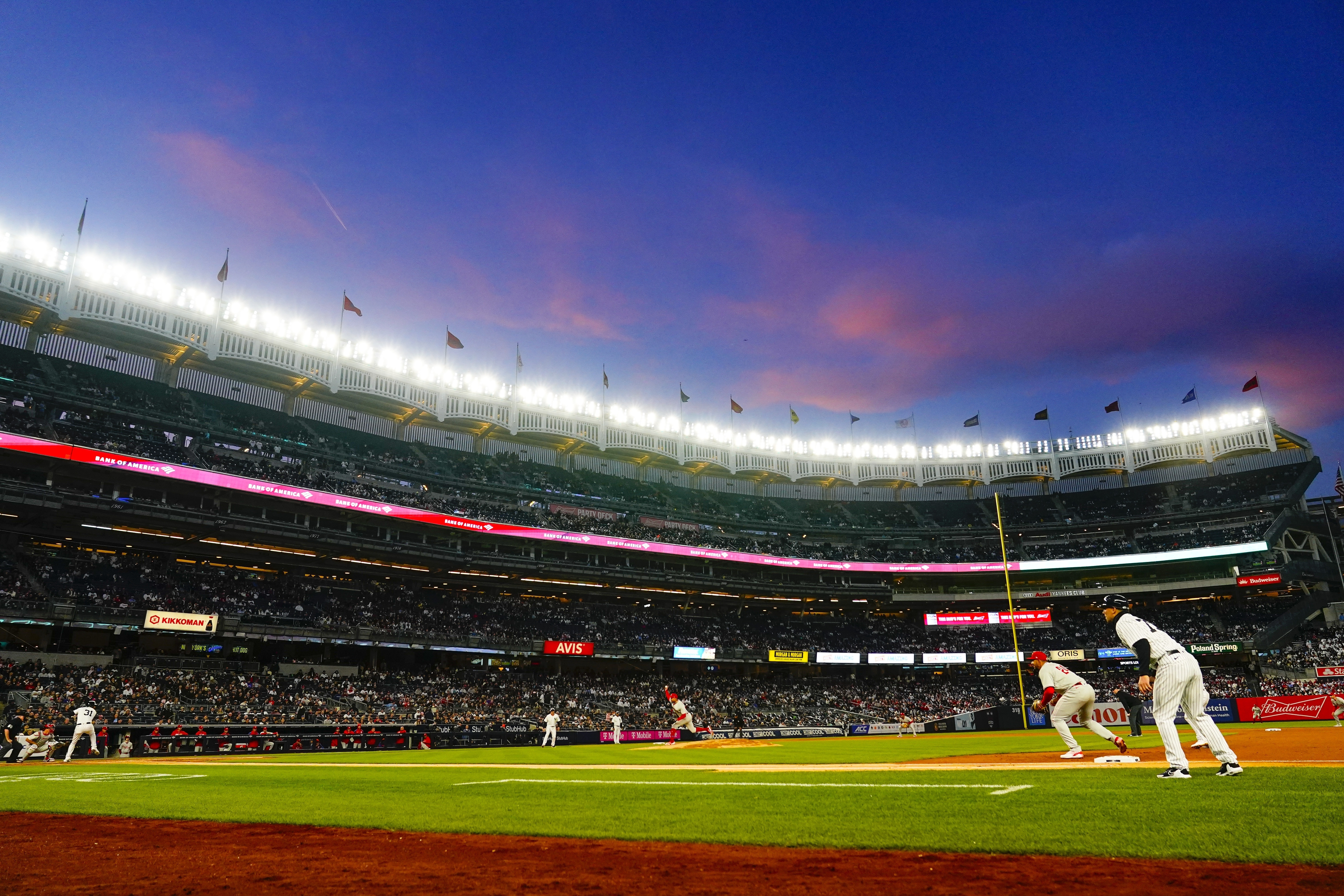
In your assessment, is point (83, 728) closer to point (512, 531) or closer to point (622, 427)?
point (512, 531)

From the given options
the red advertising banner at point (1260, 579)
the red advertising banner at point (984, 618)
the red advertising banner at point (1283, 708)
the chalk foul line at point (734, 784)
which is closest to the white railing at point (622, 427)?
the red advertising banner at point (1260, 579)

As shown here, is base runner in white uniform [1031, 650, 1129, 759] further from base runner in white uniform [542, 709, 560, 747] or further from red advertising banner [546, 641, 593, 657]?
red advertising banner [546, 641, 593, 657]

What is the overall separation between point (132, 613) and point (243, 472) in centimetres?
908

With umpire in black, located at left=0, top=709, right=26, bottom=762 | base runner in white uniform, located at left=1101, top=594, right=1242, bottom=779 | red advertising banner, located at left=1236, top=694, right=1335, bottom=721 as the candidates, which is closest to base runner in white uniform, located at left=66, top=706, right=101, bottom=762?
umpire in black, located at left=0, top=709, right=26, bottom=762

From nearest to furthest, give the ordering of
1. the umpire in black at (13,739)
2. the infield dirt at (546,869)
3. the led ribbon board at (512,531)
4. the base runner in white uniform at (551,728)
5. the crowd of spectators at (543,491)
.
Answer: the infield dirt at (546,869), the umpire in black at (13,739), the base runner in white uniform at (551,728), the led ribbon board at (512,531), the crowd of spectators at (543,491)

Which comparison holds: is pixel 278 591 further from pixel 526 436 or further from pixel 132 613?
pixel 526 436

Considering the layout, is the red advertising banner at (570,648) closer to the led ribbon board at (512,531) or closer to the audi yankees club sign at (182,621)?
the led ribbon board at (512,531)

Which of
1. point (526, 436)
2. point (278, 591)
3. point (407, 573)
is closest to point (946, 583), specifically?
point (526, 436)

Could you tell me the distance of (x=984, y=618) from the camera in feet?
190

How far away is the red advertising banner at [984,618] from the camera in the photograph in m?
56.4

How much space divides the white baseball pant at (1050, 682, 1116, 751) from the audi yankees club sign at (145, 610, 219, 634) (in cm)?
3805

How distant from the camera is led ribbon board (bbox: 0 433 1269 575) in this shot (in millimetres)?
34844

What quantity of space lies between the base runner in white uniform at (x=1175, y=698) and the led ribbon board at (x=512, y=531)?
41.1 meters

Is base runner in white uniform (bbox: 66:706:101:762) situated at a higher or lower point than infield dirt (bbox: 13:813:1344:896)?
lower
